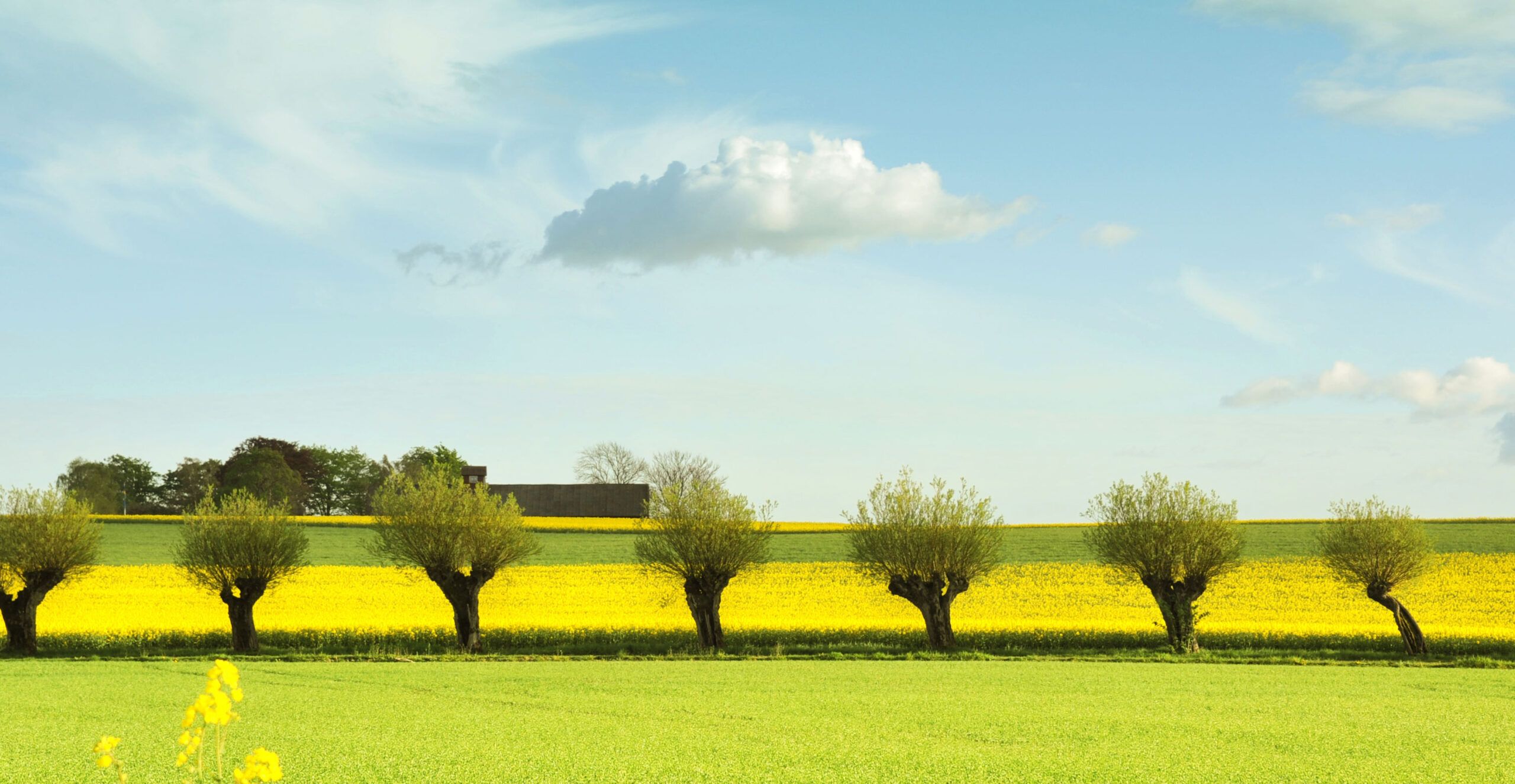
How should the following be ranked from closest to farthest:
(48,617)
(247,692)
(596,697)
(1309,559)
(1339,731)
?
(1339,731), (596,697), (247,692), (48,617), (1309,559)

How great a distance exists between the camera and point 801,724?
59.5 ft

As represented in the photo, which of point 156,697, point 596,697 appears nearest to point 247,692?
point 156,697

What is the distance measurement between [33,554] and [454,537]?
1651 cm

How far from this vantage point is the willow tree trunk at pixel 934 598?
126 ft

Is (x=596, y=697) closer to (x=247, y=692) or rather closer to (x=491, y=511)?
(x=247, y=692)

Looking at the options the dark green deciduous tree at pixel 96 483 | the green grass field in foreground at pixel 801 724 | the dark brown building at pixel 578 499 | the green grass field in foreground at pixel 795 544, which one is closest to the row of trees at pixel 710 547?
the green grass field in foreground at pixel 801 724

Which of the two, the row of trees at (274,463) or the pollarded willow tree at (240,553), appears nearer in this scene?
the pollarded willow tree at (240,553)

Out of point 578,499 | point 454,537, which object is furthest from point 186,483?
point 454,537

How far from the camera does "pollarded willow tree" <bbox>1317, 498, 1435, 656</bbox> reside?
38656 millimetres

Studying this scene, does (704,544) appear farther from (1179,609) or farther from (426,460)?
(426,460)

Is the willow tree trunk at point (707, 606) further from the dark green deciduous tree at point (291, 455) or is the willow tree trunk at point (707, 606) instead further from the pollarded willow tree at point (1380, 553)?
the dark green deciduous tree at point (291, 455)

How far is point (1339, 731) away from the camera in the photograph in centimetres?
1758

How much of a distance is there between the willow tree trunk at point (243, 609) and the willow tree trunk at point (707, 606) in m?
15.6

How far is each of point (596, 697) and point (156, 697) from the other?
9.96 m
